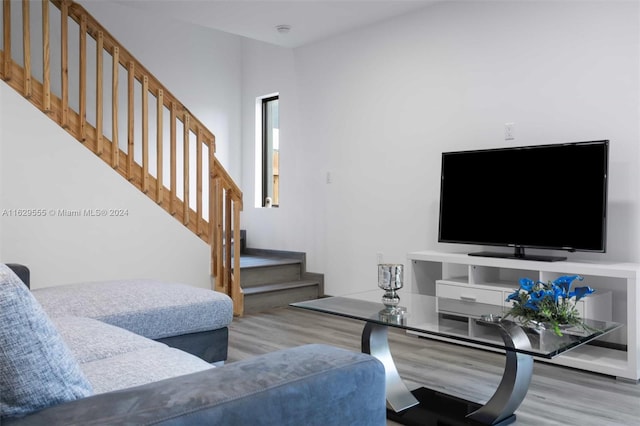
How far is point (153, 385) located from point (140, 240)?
3.48 m

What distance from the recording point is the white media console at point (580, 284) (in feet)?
10.2

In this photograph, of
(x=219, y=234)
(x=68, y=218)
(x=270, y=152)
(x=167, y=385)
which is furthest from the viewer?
(x=270, y=152)

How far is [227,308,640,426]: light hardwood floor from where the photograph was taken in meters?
2.63

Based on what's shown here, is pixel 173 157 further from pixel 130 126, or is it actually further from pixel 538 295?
pixel 538 295

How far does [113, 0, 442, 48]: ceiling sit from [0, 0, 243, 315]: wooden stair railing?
64cm

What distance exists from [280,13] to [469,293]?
280 centimetres

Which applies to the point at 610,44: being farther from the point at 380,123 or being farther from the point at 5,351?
the point at 5,351

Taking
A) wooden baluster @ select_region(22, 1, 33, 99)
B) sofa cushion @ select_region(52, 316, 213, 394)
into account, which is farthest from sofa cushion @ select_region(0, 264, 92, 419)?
wooden baluster @ select_region(22, 1, 33, 99)

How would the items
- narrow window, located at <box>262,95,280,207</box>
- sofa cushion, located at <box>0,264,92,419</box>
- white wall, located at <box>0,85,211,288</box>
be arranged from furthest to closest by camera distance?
1. narrow window, located at <box>262,95,280,207</box>
2. white wall, located at <box>0,85,211,288</box>
3. sofa cushion, located at <box>0,264,92,419</box>

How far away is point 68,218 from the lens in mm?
4098

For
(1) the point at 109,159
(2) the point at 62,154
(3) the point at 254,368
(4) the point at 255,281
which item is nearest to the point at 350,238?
(4) the point at 255,281

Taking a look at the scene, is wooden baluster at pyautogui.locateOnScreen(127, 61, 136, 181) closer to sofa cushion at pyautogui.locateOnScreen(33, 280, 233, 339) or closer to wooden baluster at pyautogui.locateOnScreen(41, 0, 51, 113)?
wooden baluster at pyautogui.locateOnScreen(41, 0, 51, 113)

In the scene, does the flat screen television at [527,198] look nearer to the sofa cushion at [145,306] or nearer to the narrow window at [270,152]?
the sofa cushion at [145,306]

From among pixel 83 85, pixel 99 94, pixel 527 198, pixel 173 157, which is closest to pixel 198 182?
pixel 173 157
